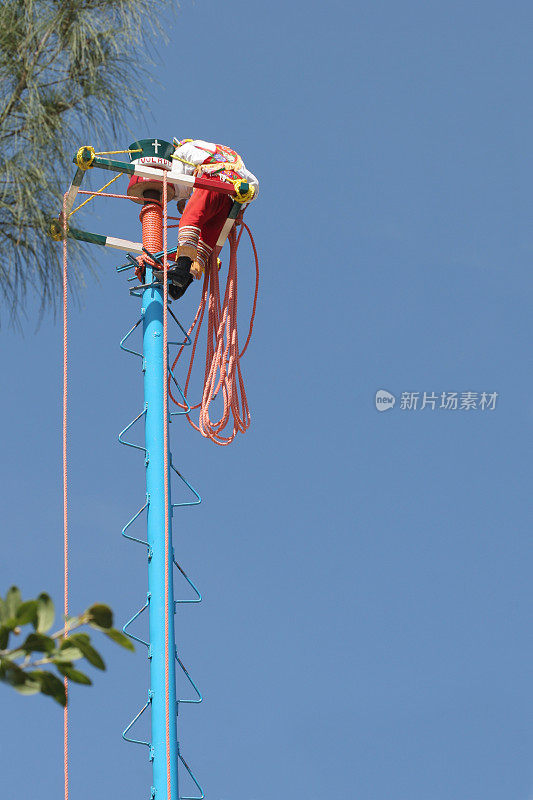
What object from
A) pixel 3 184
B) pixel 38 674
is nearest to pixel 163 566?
pixel 3 184

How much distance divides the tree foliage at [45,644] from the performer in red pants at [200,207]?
767cm

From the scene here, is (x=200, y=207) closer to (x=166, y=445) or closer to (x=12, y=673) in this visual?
(x=166, y=445)

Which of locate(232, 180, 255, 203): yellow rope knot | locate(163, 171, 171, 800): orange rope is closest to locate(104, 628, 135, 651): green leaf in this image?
locate(163, 171, 171, 800): orange rope

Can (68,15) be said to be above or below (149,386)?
above

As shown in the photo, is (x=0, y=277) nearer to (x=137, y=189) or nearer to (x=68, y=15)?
(x=68, y=15)

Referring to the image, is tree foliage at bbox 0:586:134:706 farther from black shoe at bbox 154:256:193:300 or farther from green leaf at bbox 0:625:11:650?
black shoe at bbox 154:256:193:300

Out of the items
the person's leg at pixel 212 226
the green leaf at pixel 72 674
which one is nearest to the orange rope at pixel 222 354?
the person's leg at pixel 212 226

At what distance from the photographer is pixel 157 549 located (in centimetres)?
894

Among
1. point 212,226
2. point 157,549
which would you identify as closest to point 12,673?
point 157,549

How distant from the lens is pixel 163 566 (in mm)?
8883

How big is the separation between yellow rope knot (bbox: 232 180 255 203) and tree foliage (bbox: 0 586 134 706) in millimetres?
7689

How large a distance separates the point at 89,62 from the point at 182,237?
2.82 metres

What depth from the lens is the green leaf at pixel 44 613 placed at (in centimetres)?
233

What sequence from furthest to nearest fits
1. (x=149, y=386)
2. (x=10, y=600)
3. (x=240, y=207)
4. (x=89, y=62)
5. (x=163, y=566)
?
1. (x=240, y=207)
2. (x=149, y=386)
3. (x=163, y=566)
4. (x=89, y=62)
5. (x=10, y=600)
